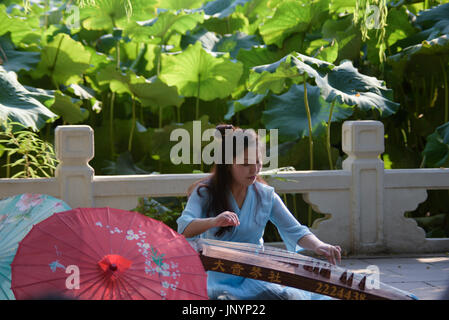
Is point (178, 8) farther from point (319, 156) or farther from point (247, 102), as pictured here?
point (319, 156)

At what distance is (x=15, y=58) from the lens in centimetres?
630

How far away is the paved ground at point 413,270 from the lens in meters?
3.82

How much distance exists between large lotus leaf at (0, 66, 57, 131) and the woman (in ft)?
6.68

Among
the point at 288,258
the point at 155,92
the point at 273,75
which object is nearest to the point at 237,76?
the point at 155,92

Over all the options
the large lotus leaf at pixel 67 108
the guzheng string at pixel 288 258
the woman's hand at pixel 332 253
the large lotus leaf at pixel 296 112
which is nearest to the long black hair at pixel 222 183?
the guzheng string at pixel 288 258

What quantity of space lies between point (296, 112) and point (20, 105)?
2.53m

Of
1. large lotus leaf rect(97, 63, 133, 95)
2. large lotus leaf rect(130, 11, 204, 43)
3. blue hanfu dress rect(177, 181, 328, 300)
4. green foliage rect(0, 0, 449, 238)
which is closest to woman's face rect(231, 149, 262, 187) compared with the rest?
blue hanfu dress rect(177, 181, 328, 300)

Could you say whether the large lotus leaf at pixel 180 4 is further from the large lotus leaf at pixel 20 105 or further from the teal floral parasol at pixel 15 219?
the teal floral parasol at pixel 15 219

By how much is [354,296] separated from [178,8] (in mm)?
5624

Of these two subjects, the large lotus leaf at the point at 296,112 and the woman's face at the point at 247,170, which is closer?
the woman's face at the point at 247,170

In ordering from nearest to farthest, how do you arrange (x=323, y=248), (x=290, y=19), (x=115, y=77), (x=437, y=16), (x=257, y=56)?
1. (x=323, y=248)
2. (x=115, y=77)
3. (x=437, y=16)
4. (x=290, y=19)
5. (x=257, y=56)

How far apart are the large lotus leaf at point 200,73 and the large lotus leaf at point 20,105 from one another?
1.52 m

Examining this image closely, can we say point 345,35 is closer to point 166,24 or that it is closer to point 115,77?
point 166,24
